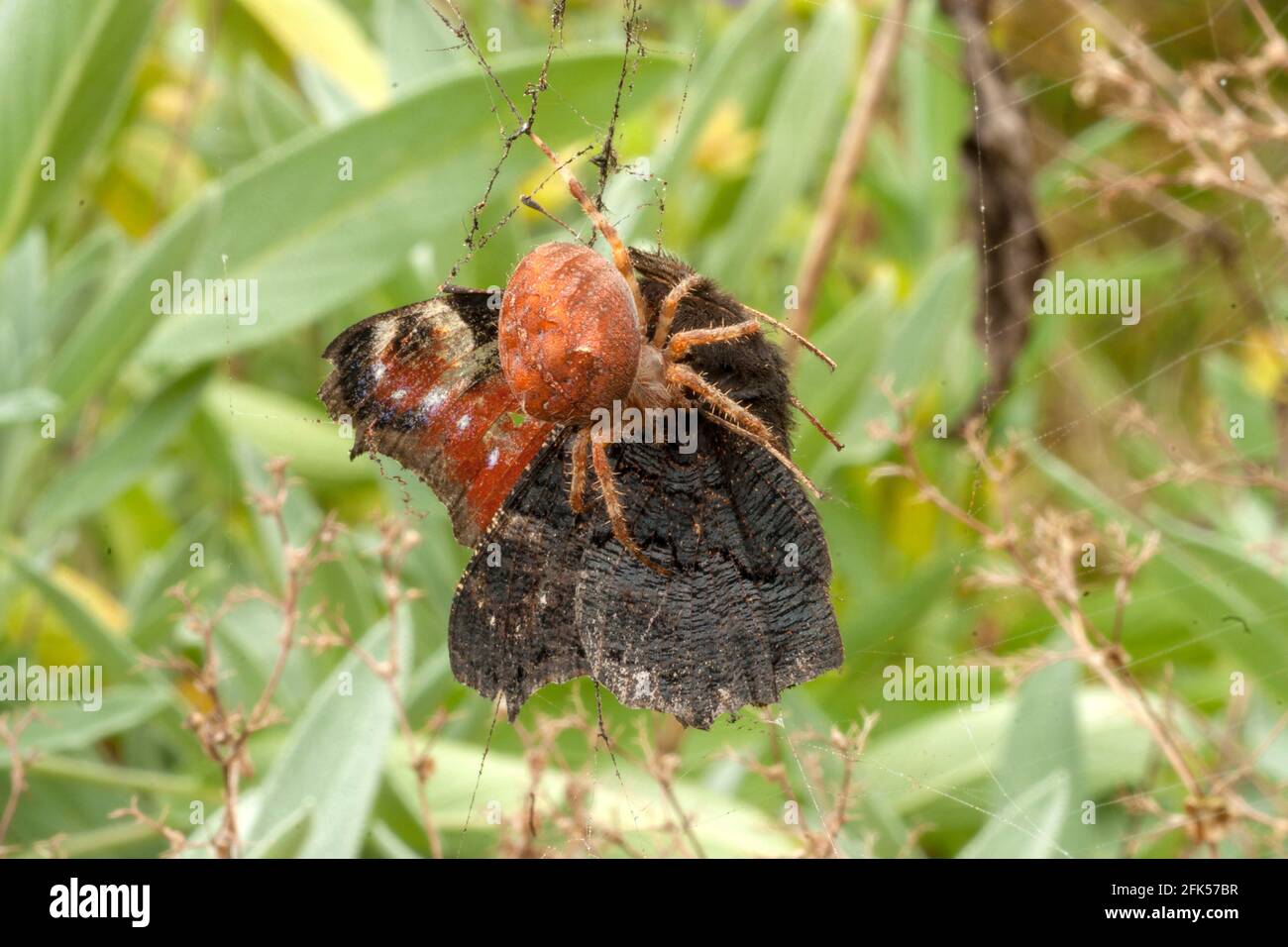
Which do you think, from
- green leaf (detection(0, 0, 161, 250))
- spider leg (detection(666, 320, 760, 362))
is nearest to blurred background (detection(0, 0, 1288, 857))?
green leaf (detection(0, 0, 161, 250))

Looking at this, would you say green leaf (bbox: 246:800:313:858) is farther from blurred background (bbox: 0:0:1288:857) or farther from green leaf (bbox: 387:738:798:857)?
green leaf (bbox: 387:738:798:857)

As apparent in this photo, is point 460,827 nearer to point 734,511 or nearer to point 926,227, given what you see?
point 734,511

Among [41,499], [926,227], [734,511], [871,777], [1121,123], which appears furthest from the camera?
[926,227]
